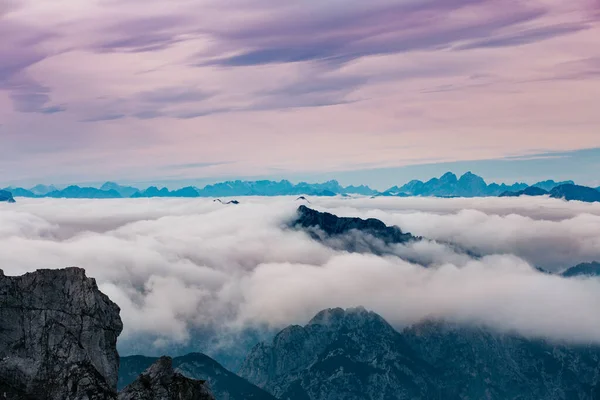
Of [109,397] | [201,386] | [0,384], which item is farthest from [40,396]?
[201,386]

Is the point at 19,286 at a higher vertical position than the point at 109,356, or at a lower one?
higher

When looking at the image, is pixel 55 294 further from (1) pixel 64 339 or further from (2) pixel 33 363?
(2) pixel 33 363

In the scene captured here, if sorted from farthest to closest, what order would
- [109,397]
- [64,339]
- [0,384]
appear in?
[64,339], [0,384], [109,397]

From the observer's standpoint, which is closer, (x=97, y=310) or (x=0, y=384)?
(x=0, y=384)

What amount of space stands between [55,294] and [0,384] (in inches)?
2360

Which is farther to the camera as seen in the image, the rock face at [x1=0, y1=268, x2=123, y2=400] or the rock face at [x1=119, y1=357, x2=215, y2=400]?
the rock face at [x1=0, y1=268, x2=123, y2=400]

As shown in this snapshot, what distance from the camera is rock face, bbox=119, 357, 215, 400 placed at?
85688 mm

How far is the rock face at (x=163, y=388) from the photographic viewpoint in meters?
85.7

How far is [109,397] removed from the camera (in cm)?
8050

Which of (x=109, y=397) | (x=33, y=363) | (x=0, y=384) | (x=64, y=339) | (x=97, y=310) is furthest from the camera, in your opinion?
(x=97, y=310)

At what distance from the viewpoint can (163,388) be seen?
86.5 m

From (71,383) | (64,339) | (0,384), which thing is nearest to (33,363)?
(0,384)

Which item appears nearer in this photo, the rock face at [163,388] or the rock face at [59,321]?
the rock face at [163,388]

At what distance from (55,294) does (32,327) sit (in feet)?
33.6
